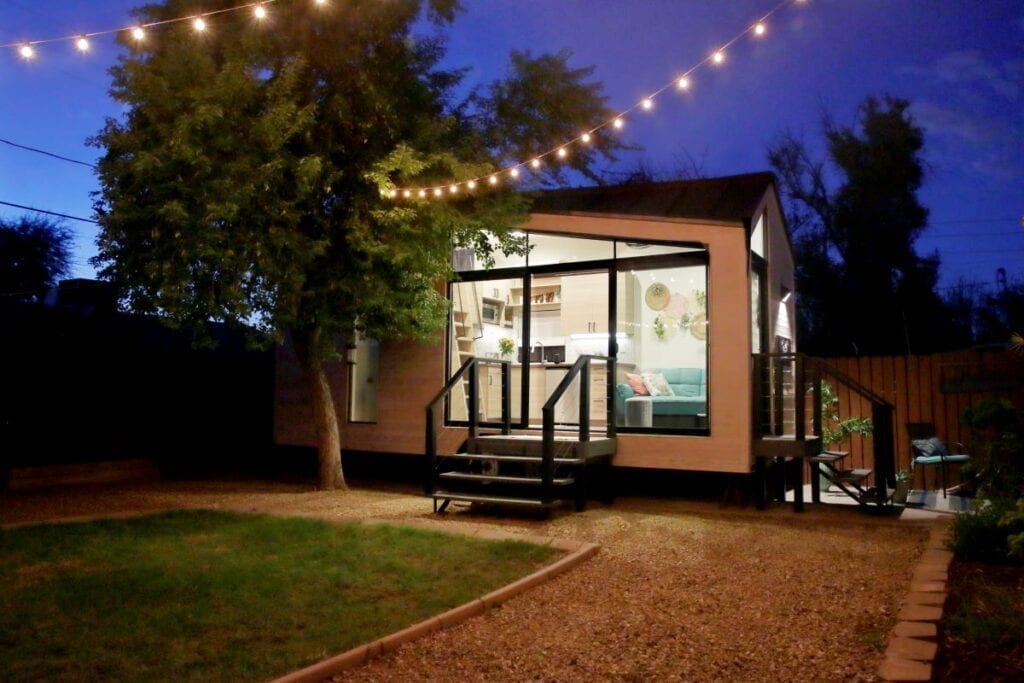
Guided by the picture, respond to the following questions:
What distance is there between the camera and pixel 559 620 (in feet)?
14.9

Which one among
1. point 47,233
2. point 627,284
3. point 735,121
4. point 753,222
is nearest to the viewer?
point 753,222

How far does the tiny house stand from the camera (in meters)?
8.34

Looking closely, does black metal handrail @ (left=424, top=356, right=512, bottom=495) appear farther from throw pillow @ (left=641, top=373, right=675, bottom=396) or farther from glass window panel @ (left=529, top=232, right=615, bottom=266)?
throw pillow @ (left=641, top=373, right=675, bottom=396)

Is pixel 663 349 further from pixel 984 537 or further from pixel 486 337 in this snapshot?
pixel 984 537

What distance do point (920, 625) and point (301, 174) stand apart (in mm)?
6347

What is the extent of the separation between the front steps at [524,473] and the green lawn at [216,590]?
1.24 meters

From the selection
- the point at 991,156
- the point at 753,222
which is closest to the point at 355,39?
the point at 753,222

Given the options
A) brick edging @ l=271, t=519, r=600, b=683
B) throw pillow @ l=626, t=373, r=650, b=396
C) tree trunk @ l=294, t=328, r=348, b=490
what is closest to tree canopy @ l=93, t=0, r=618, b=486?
tree trunk @ l=294, t=328, r=348, b=490

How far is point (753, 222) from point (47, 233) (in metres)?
15.1

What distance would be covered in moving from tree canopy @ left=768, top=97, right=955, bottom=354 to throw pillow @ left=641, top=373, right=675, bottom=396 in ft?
34.8

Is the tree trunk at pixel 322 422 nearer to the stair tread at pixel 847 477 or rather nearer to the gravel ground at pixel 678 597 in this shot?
the gravel ground at pixel 678 597

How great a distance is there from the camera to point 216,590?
15.9 ft

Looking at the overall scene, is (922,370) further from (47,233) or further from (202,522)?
(47,233)

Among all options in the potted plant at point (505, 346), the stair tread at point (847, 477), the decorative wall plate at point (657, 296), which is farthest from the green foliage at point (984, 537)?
the potted plant at point (505, 346)
